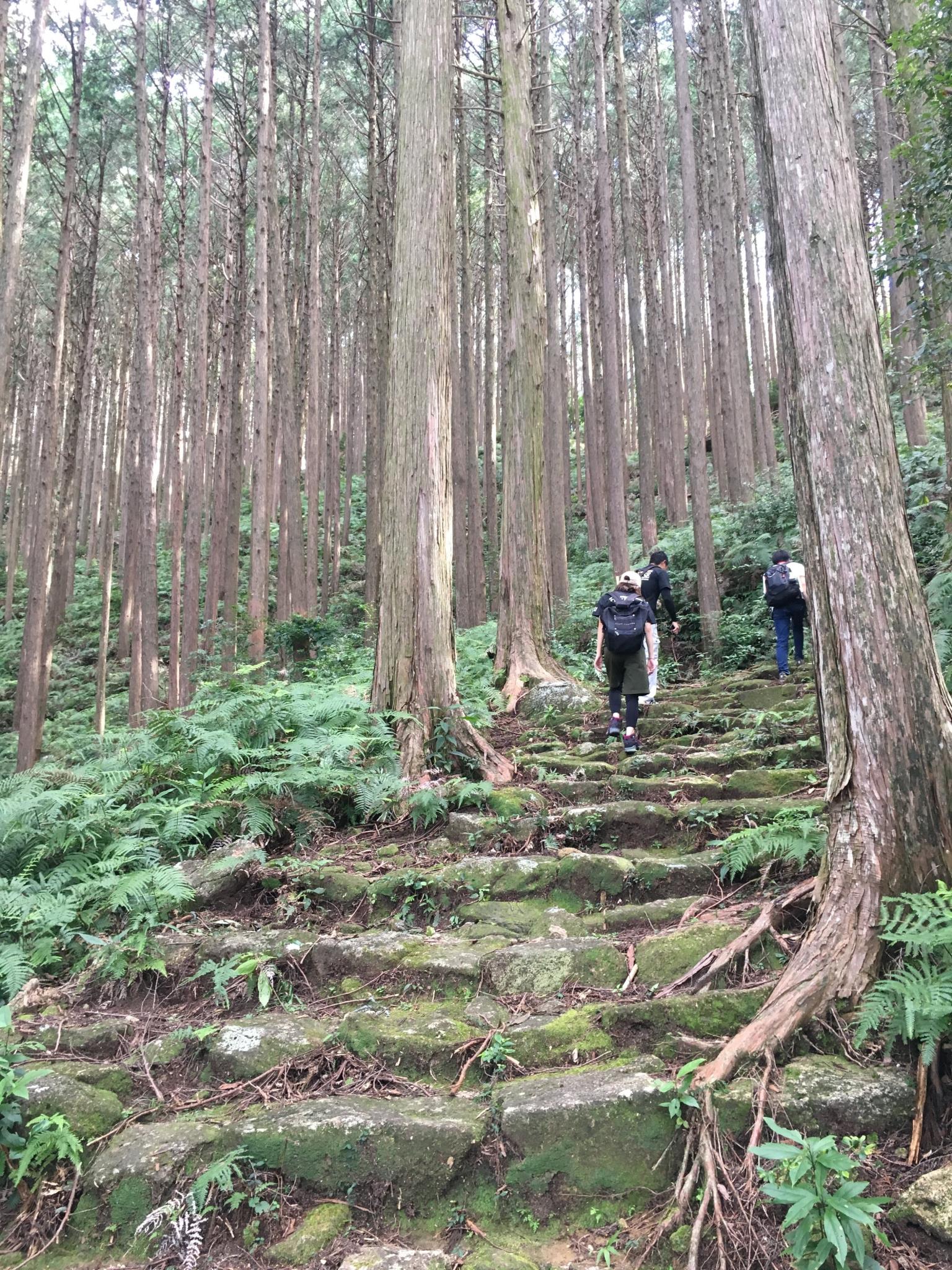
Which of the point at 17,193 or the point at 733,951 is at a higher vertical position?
the point at 17,193

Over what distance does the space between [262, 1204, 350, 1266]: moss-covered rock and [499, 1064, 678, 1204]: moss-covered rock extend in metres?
0.55

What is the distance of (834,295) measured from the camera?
132 inches

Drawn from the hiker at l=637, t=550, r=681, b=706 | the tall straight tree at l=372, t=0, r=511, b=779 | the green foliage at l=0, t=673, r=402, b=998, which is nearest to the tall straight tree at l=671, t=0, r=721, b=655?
the hiker at l=637, t=550, r=681, b=706

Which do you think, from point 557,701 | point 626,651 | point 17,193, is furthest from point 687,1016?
point 17,193

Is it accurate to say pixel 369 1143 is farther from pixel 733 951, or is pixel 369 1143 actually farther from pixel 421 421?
pixel 421 421

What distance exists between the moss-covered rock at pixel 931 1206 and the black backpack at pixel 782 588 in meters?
7.04

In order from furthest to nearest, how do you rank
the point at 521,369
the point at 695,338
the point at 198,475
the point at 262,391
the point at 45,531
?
1. the point at 198,475
2. the point at 695,338
3. the point at 262,391
4. the point at 45,531
5. the point at 521,369

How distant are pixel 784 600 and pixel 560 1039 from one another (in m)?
6.65

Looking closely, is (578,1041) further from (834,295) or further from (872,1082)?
(834,295)

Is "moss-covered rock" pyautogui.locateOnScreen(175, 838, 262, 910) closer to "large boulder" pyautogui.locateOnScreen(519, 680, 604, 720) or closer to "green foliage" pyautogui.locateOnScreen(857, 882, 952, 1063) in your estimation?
"green foliage" pyautogui.locateOnScreen(857, 882, 952, 1063)

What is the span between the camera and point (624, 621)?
6.86 meters

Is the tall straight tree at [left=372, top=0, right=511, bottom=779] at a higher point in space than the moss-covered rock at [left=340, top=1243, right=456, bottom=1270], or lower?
higher

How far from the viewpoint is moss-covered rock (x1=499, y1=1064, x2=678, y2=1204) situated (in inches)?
95.8

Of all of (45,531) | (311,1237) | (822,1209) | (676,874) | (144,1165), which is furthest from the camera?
(45,531)
